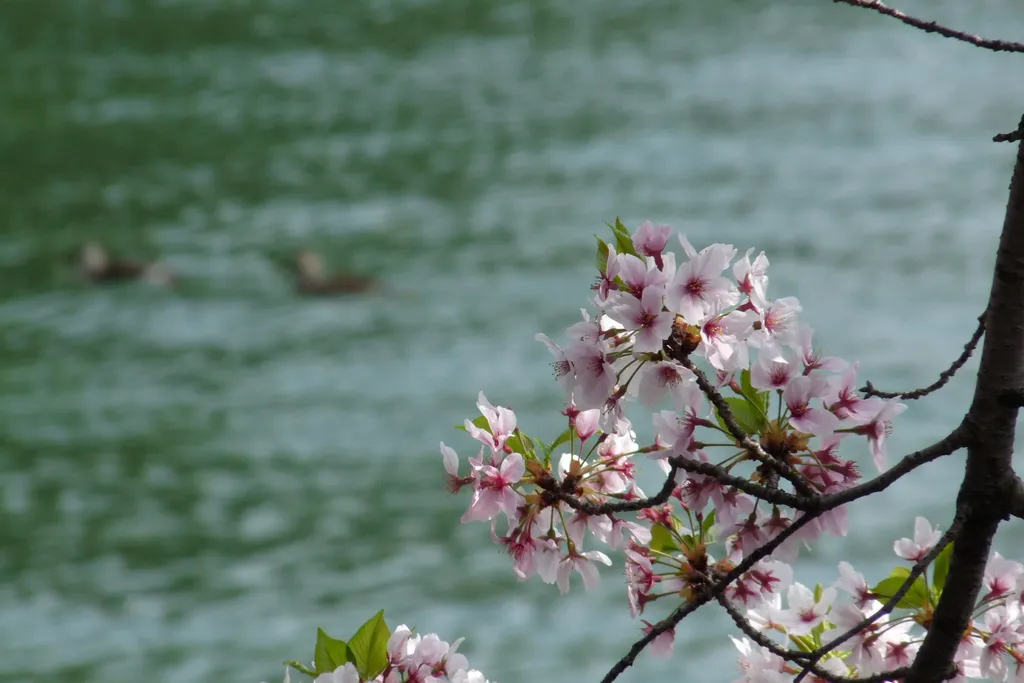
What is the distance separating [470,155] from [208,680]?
6.21 ft

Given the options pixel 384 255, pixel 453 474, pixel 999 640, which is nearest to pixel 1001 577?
pixel 999 640

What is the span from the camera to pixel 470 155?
11.1 feet

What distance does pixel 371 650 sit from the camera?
51 cm

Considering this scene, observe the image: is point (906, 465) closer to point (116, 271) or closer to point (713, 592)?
point (713, 592)

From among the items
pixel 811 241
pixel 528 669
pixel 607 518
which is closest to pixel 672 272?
pixel 607 518

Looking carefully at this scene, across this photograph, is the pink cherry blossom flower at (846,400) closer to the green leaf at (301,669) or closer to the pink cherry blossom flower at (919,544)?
the pink cherry blossom flower at (919,544)

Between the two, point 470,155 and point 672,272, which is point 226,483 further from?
point 672,272

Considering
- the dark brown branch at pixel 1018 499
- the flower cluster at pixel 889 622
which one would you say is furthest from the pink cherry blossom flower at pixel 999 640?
the dark brown branch at pixel 1018 499

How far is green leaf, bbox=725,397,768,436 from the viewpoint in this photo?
1.54 feet

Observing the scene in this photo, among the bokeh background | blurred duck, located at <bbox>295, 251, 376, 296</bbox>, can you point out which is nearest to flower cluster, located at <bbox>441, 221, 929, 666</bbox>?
the bokeh background

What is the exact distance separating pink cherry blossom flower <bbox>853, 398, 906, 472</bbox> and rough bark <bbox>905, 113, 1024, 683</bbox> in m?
0.05

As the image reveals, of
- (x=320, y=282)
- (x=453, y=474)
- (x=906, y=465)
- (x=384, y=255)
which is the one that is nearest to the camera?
(x=906, y=465)

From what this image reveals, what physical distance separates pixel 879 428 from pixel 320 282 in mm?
2491

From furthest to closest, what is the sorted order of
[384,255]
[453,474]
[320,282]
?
[384,255]
[320,282]
[453,474]
